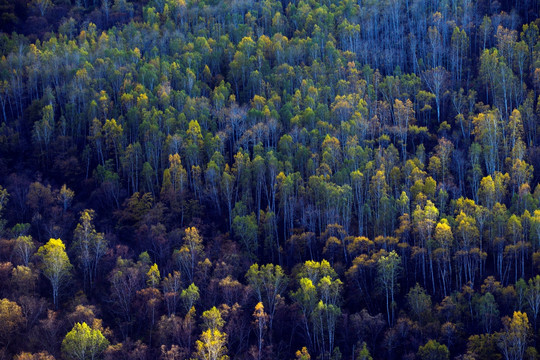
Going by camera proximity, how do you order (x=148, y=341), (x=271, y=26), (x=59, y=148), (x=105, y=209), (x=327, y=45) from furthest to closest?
1. (x=271, y=26)
2. (x=327, y=45)
3. (x=59, y=148)
4. (x=105, y=209)
5. (x=148, y=341)

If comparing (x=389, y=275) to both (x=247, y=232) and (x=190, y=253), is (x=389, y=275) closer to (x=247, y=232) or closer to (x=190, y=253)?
(x=247, y=232)

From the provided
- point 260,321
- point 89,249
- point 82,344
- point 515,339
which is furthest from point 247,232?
point 515,339

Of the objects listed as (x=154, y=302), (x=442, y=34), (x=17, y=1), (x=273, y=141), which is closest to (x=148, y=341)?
(x=154, y=302)

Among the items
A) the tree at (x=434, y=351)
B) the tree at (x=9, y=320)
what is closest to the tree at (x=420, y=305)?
the tree at (x=434, y=351)

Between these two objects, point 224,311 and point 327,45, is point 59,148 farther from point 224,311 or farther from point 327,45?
point 327,45

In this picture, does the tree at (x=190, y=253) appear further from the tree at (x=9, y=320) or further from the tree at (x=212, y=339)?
the tree at (x=9, y=320)
